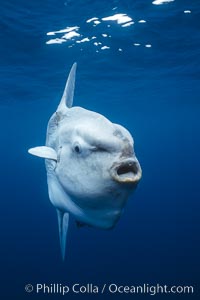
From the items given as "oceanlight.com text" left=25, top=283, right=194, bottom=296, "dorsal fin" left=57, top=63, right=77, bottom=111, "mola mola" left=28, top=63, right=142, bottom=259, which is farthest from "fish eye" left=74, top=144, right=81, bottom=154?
"oceanlight.com text" left=25, top=283, right=194, bottom=296

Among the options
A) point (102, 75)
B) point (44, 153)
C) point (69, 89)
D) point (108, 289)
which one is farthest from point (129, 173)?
point (102, 75)

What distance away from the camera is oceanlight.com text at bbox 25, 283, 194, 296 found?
480 inches

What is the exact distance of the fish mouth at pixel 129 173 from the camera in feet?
7.36

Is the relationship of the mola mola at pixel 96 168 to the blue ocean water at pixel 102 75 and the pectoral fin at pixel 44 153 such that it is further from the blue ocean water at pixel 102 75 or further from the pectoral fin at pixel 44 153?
the blue ocean water at pixel 102 75

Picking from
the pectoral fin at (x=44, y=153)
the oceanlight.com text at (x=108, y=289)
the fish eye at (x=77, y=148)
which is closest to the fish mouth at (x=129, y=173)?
the fish eye at (x=77, y=148)

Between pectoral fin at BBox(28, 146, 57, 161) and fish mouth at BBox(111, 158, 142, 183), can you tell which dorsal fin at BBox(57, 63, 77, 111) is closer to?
pectoral fin at BBox(28, 146, 57, 161)

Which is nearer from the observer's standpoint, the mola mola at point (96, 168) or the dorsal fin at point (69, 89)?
the mola mola at point (96, 168)

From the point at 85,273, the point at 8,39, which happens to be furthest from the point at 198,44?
the point at 85,273

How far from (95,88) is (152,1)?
1696 centimetres

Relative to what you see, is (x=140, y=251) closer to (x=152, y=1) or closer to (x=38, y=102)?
(x=152, y=1)

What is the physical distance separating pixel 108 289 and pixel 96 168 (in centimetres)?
1118

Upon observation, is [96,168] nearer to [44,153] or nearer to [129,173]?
[129,173]

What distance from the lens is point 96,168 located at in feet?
7.77

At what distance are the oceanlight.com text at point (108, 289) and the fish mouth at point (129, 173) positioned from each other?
11.0 meters
